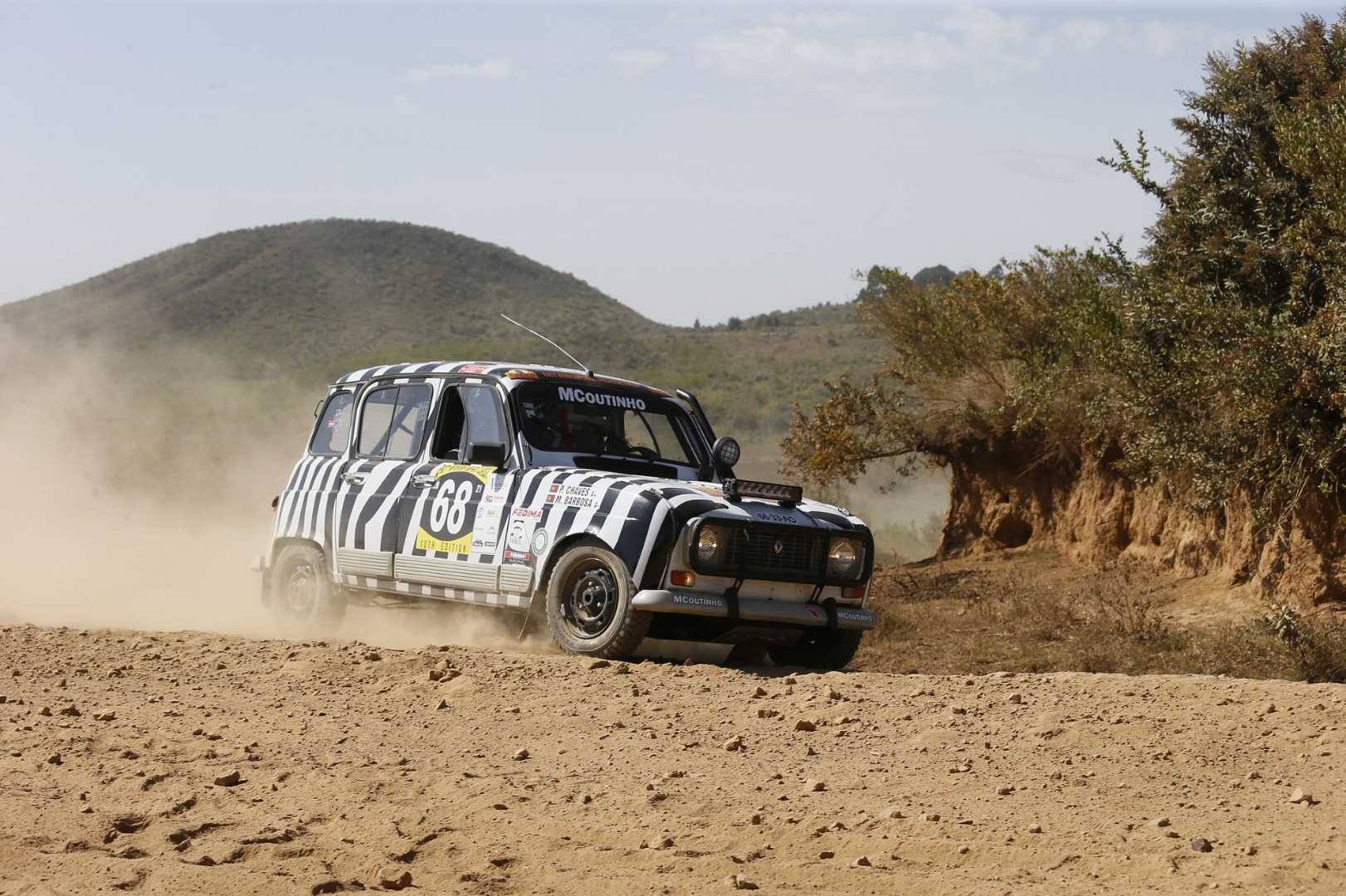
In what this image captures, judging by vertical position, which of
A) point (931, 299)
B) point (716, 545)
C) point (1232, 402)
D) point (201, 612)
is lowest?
point (201, 612)

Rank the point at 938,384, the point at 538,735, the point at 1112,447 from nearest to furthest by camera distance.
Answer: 1. the point at 538,735
2. the point at 1112,447
3. the point at 938,384

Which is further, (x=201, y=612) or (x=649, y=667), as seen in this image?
(x=201, y=612)

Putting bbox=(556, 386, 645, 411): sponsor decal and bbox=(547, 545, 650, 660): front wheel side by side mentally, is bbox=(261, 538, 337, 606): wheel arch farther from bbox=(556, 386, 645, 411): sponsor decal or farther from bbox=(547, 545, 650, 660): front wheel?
bbox=(547, 545, 650, 660): front wheel

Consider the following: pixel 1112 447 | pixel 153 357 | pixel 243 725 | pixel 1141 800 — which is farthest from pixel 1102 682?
pixel 153 357

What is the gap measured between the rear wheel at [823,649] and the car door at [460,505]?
1.98 metres

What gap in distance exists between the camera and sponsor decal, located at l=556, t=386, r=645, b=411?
10.4 m

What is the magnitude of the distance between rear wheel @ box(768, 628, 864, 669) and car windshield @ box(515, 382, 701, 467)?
1659 mm

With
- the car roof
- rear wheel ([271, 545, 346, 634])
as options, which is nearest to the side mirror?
the car roof

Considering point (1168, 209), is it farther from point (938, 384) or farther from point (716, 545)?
point (716, 545)

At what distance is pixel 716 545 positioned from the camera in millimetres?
8789

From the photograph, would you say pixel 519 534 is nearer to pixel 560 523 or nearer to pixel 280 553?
pixel 560 523

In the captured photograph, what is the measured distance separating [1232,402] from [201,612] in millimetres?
9803

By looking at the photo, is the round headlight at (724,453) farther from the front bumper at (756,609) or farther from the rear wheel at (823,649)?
the front bumper at (756,609)

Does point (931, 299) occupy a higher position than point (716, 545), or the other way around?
point (931, 299)
